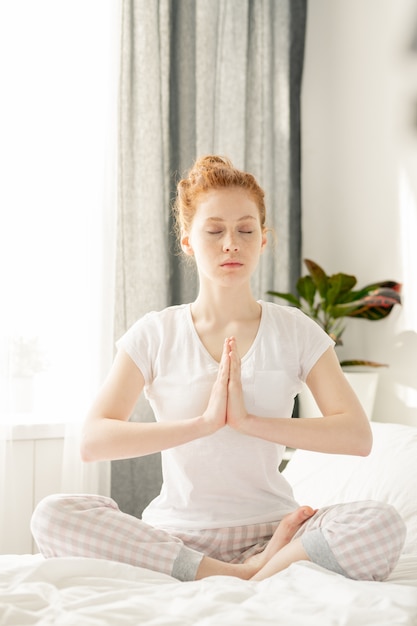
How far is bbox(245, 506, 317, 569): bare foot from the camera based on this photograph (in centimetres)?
147

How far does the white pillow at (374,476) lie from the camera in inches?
75.6

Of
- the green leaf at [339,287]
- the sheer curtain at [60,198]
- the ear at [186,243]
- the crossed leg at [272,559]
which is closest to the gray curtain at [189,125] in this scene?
the sheer curtain at [60,198]

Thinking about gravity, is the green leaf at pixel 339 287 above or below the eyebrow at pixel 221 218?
below

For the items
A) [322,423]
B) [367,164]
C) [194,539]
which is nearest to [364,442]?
[322,423]

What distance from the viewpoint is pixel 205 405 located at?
167cm

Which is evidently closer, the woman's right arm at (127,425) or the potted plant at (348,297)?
the woman's right arm at (127,425)

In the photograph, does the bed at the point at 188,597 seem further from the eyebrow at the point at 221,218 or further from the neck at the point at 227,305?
the eyebrow at the point at 221,218

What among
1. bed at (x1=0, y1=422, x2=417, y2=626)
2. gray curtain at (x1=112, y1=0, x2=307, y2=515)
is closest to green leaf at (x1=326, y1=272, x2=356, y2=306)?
gray curtain at (x1=112, y1=0, x2=307, y2=515)

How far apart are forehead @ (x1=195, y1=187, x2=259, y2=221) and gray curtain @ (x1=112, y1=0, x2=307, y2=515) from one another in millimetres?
1232

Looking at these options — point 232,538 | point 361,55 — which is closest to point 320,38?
point 361,55

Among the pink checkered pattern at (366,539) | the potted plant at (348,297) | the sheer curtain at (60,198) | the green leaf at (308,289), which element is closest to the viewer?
the pink checkered pattern at (366,539)

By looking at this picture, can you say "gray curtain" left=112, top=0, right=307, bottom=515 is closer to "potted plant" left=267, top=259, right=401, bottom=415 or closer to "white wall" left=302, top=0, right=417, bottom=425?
"white wall" left=302, top=0, right=417, bottom=425

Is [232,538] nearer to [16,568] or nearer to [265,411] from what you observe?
[265,411]

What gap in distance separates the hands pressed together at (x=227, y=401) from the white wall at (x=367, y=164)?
1.34 metres
